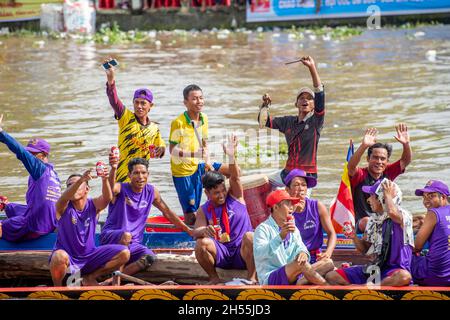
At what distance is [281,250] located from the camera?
7875 millimetres

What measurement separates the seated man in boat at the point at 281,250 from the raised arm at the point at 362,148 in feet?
4.79

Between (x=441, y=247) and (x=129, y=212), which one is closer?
(x=441, y=247)

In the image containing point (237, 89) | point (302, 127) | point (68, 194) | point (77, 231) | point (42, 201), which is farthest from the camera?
point (237, 89)

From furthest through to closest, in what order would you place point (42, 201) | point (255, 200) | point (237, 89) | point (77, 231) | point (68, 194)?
point (237, 89)
point (255, 200)
point (42, 201)
point (77, 231)
point (68, 194)

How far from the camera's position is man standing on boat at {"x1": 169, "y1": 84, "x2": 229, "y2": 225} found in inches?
398

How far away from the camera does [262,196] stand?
9.92 metres

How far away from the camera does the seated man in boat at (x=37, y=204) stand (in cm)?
957

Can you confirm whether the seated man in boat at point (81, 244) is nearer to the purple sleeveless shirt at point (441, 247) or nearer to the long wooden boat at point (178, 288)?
the long wooden boat at point (178, 288)

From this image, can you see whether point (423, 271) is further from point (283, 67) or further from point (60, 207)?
point (283, 67)

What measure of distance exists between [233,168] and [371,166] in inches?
55.0

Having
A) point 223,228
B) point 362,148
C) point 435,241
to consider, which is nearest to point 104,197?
point 223,228

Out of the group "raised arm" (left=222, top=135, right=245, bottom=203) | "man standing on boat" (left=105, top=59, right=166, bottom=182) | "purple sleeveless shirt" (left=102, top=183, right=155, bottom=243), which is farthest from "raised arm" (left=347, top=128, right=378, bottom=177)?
"man standing on boat" (left=105, top=59, right=166, bottom=182)

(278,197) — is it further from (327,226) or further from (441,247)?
(441,247)
